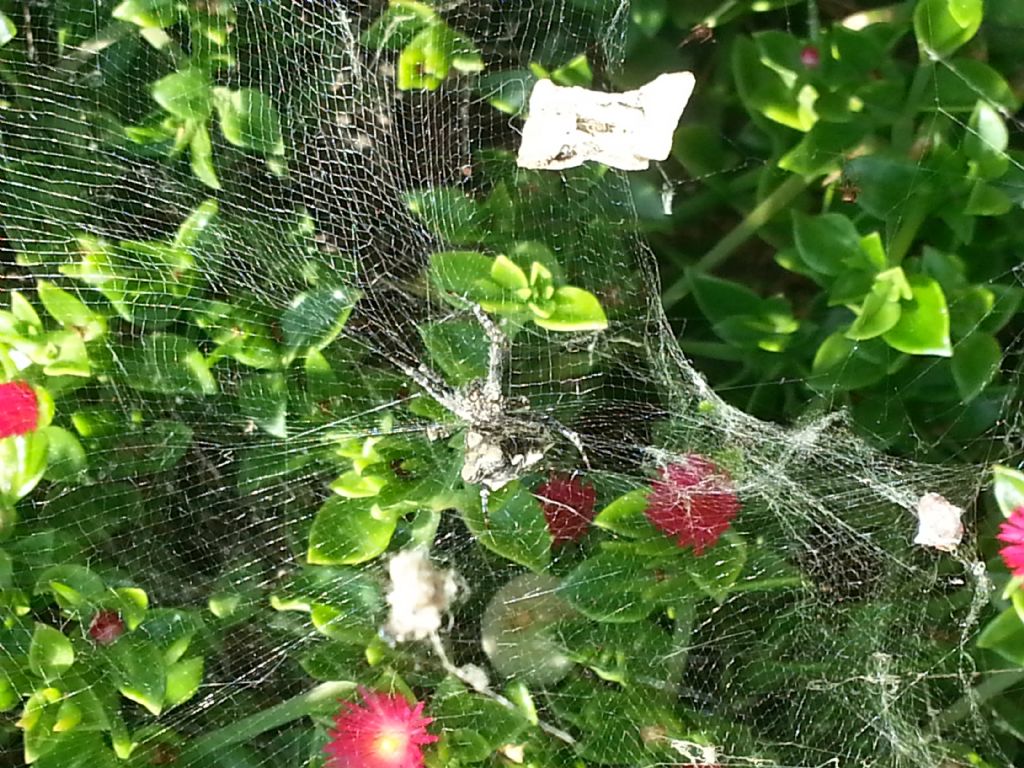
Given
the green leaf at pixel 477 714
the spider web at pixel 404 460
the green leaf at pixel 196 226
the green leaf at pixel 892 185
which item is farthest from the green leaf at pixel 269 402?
the green leaf at pixel 892 185

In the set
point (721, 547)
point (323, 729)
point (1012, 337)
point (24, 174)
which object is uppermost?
point (24, 174)

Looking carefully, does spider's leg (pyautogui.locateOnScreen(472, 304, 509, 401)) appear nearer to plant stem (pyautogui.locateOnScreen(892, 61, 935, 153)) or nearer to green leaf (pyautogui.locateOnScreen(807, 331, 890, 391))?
green leaf (pyautogui.locateOnScreen(807, 331, 890, 391))

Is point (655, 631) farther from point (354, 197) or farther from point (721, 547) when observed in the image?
point (354, 197)

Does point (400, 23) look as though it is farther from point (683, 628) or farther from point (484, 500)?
point (683, 628)

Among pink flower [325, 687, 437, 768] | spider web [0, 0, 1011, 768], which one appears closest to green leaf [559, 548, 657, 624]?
spider web [0, 0, 1011, 768]

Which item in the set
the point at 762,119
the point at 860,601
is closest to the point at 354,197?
the point at 762,119

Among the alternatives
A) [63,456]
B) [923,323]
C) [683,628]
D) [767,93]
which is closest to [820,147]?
[767,93]
